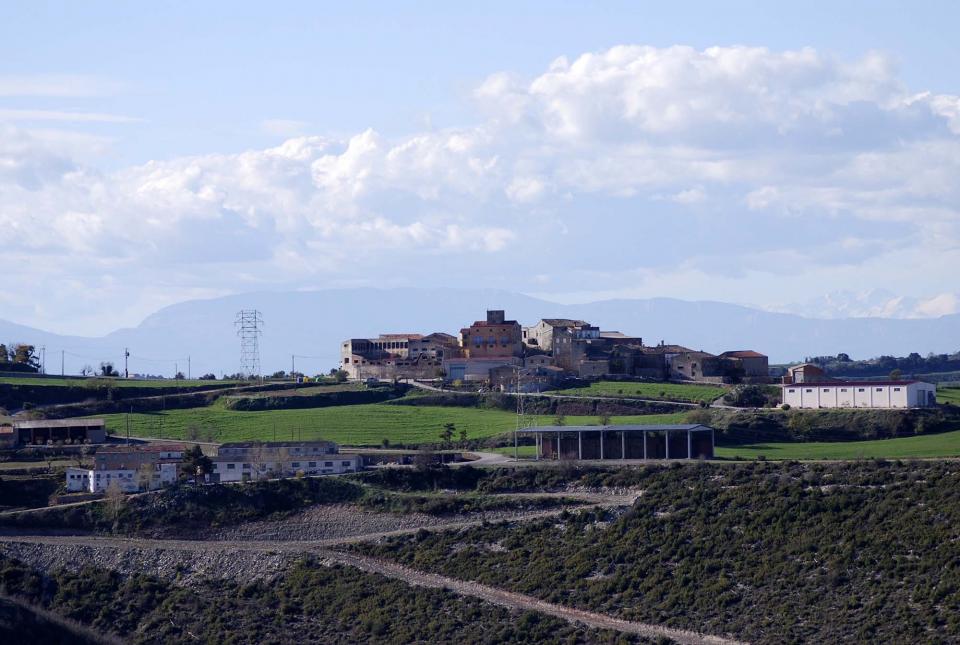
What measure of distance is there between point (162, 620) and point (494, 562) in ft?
48.7

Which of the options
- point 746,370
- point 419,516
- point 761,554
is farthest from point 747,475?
point 746,370

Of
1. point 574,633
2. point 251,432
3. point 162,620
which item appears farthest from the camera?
point 251,432

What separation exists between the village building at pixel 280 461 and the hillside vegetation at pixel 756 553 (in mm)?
12557

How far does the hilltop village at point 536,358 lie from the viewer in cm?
12275

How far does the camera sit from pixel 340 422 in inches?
4099

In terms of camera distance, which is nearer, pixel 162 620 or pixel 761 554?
pixel 761 554

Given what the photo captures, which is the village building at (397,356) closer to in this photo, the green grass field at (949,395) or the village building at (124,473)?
the green grass field at (949,395)

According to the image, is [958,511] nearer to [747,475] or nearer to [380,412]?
[747,475]

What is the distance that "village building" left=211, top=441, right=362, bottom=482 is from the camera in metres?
82.6

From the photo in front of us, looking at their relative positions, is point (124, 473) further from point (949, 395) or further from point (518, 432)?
point (949, 395)

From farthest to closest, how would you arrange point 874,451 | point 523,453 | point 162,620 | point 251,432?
point 251,432, point 523,453, point 874,451, point 162,620

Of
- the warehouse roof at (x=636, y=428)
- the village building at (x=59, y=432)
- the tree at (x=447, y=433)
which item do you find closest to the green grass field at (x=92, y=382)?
the village building at (x=59, y=432)

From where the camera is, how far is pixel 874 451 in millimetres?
80375

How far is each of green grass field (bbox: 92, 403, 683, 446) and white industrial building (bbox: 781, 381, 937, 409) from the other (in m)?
8.65
